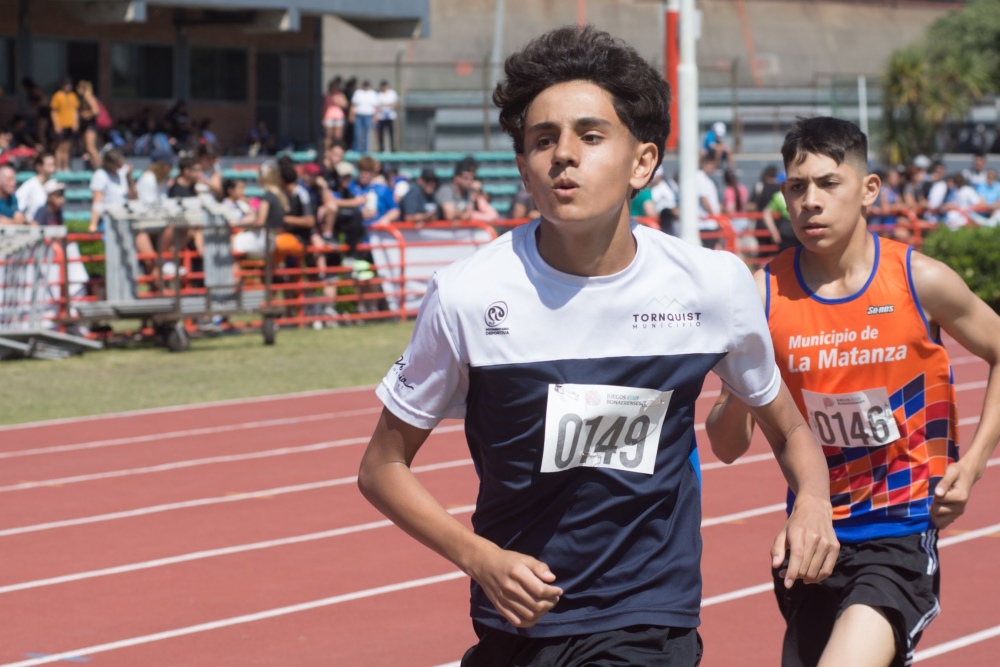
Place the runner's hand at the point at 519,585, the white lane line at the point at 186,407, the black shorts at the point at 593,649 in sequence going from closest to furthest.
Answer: the runner's hand at the point at 519,585, the black shorts at the point at 593,649, the white lane line at the point at 186,407

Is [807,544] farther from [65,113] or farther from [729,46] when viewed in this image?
[729,46]

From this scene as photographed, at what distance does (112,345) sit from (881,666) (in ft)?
44.4

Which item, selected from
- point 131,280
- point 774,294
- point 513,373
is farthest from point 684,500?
point 131,280

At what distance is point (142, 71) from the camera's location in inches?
1193

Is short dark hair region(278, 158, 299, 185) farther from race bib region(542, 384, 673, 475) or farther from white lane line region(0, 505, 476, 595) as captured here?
race bib region(542, 384, 673, 475)

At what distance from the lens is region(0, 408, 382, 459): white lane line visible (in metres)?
10.7

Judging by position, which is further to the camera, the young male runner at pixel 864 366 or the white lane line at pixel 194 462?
the white lane line at pixel 194 462

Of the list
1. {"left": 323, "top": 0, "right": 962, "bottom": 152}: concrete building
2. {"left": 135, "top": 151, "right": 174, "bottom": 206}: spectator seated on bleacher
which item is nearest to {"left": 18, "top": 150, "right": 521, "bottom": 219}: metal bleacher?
{"left": 323, "top": 0, "right": 962, "bottom": 152}: concrete building

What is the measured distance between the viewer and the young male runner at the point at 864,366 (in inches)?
166

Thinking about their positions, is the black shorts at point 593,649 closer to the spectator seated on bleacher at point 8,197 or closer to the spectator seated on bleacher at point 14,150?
the spectator seated on bleacher at point 8,197

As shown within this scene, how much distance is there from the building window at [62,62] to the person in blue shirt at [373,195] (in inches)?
451

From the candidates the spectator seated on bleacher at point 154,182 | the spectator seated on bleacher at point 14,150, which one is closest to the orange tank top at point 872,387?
the spectator seated on bleacher at point 154,182

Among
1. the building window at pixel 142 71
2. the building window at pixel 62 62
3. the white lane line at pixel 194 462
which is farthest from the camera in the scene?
the building window at pixel 142 71

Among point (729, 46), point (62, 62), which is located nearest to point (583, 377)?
point (62, 62)
